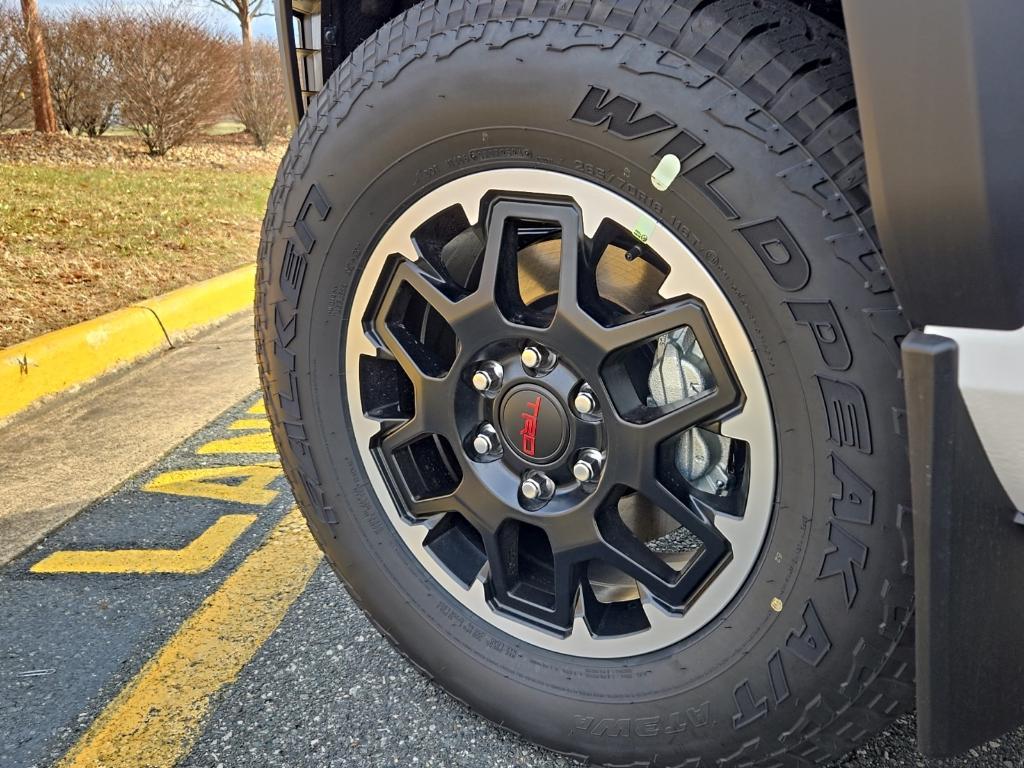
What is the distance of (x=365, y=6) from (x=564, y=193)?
844 millimetres

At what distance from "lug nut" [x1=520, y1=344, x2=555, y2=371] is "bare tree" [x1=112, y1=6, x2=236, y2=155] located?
12144 mm

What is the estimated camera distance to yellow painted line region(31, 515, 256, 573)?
7.84ft

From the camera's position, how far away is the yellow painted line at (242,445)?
3.18 metres

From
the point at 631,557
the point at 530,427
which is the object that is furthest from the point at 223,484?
the point at 631,557

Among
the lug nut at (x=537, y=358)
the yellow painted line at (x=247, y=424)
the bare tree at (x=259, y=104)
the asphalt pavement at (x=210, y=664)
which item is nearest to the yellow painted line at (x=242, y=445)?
the yellow painted line at (x=247, y=424)

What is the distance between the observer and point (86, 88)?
1248 cm

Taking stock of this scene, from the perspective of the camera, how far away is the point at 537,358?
4.80ft

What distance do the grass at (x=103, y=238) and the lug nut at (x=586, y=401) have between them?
3244 millimetres

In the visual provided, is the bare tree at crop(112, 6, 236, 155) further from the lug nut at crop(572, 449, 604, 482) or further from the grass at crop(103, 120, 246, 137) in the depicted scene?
the lug nut at crop(572, 449, 604, 482)

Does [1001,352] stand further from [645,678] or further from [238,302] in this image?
[238,302]

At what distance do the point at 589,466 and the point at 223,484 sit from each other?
5.97ft

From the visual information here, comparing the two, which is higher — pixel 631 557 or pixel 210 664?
pixel 631 557

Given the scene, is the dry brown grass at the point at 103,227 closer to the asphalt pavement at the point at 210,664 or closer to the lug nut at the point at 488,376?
the asphalt pavement at the point at 210,664

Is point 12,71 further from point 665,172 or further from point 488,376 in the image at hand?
point 665,172
